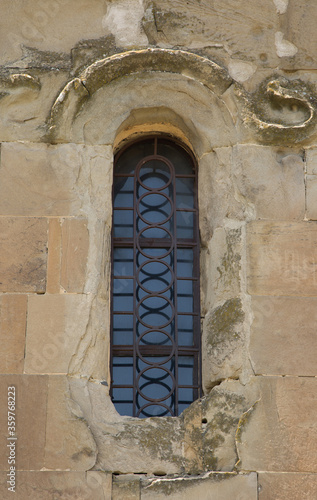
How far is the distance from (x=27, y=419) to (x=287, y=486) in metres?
1.64

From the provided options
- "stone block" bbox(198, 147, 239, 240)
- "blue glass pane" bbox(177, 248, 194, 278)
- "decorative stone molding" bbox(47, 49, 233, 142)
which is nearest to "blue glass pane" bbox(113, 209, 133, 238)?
"blue glass pane" bbox(177, 248, 194, 278)

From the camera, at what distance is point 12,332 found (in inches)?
247

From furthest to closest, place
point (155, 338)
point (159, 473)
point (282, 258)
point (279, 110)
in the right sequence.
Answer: point (279, 110) < point (155, 338) < point (282, 258) < point (159, 473)

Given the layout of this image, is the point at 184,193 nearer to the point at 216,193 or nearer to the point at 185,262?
the point at 216,193

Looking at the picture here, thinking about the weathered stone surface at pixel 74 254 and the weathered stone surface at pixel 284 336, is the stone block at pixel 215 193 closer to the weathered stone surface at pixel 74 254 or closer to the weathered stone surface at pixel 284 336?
the weathered stone surface at pixel 284 336

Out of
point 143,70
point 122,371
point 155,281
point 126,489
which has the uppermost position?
point 143,70

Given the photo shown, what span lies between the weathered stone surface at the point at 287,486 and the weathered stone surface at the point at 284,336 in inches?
25.0

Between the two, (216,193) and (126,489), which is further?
(216,193)

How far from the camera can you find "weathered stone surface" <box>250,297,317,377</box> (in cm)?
623

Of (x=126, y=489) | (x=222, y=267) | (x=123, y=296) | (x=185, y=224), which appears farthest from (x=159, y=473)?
(x=185, y=224)

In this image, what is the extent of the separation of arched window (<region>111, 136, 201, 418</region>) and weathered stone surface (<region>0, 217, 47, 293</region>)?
0.58 m

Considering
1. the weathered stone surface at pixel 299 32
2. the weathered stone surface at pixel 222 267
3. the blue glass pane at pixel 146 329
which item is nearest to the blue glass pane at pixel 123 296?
the blue glass pane at pixel 146 329

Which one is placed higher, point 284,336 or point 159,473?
point 284,336

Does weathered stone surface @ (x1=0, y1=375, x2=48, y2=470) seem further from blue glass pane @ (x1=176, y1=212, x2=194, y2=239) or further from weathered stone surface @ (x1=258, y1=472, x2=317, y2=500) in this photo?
blue glass pane @ (x1=176, y1=212, x2=194, y2=239)
